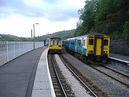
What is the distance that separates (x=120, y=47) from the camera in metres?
45.2

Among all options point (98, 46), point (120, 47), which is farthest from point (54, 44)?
point (98, 46)

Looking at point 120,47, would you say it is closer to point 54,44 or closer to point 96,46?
point 96,46

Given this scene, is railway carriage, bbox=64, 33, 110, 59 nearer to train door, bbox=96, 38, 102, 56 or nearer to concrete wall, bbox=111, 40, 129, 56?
train door, bbox=96, 38, 102, 56

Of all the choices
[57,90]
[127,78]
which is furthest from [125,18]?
[57,90]

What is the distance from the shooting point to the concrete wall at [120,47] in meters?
41.9

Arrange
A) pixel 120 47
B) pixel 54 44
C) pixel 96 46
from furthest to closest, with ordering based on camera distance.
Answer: pixel 54 44 → pixel 120 47 → pixel 96 46

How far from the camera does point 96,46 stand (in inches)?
1387

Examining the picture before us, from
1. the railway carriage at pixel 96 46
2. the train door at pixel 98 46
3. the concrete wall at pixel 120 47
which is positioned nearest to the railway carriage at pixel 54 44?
the concrete wall at pixel 120 47

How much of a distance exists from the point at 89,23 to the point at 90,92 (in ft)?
272

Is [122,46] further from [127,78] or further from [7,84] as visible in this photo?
[7,84]

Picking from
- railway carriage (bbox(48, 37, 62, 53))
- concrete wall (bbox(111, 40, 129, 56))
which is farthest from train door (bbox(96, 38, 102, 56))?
railway carriage (bbox(48, 37, 62, 53))

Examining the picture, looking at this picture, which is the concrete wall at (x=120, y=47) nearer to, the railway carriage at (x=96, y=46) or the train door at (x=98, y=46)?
the railway carriage at (x=96, y=46)

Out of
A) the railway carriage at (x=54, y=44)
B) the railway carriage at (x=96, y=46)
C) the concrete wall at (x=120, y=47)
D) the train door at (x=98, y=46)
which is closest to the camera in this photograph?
the railway carriage at (x=96, y=46)

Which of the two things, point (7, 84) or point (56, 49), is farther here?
point (56, 49)
